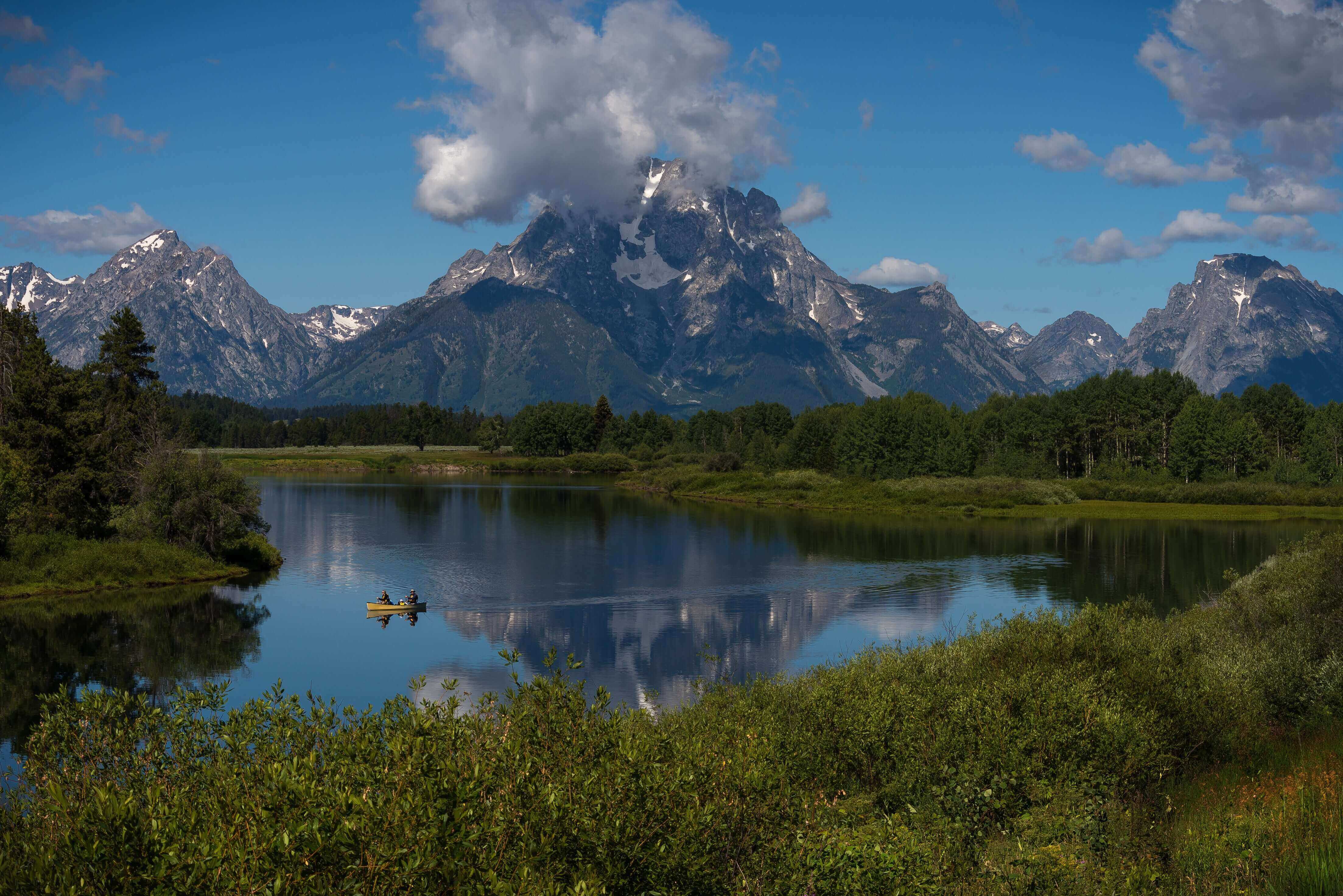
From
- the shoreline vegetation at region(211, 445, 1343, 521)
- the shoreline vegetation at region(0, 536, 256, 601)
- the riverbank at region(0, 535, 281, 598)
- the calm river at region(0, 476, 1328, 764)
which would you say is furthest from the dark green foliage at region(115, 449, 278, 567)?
the shoreline vegetation at region(211, 445, 1343, 521)

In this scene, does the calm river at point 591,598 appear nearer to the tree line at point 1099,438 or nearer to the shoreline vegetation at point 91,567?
the shoreline vegetation at point 91,567

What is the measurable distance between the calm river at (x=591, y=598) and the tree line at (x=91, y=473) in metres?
5.94

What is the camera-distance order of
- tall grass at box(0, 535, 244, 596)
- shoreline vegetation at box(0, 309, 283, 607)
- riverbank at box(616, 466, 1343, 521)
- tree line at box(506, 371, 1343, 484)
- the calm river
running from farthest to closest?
1. tree line at box(506, 371, 1343, 484)
2. riverbank at box(616, 466, 1343, 521)
3. shoreline vegetation at box(0, 309, 283, 607)
4. tall grass at box(0, 535, 244, 596)
5. the calm river

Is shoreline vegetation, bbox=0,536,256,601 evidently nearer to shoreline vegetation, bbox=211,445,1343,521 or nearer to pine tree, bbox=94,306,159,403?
pine tree, bbox=94,306,159,403

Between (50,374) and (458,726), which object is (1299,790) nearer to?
(458,726)

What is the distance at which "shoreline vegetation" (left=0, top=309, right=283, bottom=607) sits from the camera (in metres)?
59.1

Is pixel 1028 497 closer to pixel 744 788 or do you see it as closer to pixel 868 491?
pixel 868 491

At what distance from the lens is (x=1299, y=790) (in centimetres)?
1631

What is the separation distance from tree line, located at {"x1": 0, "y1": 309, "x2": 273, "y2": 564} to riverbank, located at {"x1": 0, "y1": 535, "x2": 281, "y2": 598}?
974mm

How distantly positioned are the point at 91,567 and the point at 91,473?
8109 millimetres

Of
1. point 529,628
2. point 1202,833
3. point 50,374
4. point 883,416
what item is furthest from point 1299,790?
point 883,416

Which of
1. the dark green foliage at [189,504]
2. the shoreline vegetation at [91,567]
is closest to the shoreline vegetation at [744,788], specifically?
the shoreline vegetation at [91,567]

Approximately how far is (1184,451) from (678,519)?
86.2 m

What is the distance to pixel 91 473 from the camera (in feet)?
214
